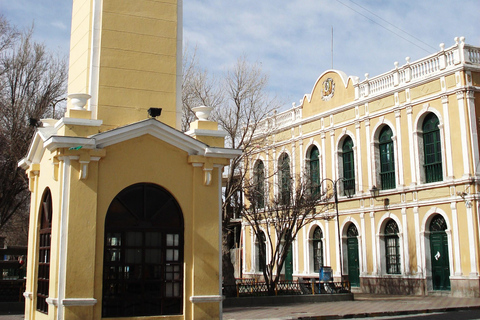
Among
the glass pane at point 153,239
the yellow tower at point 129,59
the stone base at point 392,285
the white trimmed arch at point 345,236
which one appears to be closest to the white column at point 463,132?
the stone base at point 392,285

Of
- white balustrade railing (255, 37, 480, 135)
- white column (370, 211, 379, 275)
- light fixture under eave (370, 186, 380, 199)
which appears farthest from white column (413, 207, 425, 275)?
white balustrade railing (255, 37, 480, 135)

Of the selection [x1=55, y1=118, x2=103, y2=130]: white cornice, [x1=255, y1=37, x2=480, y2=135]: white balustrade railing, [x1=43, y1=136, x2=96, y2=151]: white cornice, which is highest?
[x1=255, y1=37, x2=480, y2=135]: white balustrade railing

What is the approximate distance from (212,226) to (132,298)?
2248mm

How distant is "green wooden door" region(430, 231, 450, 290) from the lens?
27.0 metres

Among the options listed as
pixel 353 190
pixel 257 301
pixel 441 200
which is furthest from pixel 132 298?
pixel 353 190

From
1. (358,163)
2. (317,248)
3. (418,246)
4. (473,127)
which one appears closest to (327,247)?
(317,248)

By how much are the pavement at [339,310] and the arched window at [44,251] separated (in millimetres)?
5303

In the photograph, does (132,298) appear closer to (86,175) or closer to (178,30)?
(86,175)

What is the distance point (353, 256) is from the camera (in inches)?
1286

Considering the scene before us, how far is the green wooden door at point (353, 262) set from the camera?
32250mm

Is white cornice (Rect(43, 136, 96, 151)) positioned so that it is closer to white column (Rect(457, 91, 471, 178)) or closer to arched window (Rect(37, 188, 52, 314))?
arched window (Rect(37, 188, 52, 314))

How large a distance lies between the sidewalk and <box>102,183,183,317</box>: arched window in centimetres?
613

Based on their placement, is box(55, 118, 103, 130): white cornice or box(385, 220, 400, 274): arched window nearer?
box(55, 118, 103, 130): white cornice

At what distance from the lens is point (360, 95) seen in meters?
32.5
